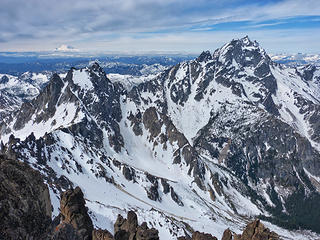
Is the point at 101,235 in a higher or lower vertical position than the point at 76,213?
lower

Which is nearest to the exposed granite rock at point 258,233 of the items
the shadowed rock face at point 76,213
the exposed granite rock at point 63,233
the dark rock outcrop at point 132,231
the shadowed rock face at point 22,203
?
the dark rock outcrop at point 132,231

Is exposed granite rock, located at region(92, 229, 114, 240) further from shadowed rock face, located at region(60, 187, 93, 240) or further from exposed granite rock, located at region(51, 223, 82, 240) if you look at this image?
exposed granite rock, located at region(51, 223, 82, 240)

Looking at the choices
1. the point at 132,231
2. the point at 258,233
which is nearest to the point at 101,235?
the point at 132,231

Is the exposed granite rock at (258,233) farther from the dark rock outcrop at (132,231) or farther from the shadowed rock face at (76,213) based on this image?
the shadowed rock face at (76,213)

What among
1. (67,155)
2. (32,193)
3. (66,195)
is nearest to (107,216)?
(66,195)

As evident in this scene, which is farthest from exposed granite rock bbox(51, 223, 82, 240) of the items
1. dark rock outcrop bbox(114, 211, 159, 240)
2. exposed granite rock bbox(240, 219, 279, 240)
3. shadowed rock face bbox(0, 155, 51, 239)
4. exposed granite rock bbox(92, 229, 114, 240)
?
exposed granite rock bbox(240, 219, 279, 240)

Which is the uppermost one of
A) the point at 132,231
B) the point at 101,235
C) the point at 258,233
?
the point at 101,235

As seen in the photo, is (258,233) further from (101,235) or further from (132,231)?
(101,235)
